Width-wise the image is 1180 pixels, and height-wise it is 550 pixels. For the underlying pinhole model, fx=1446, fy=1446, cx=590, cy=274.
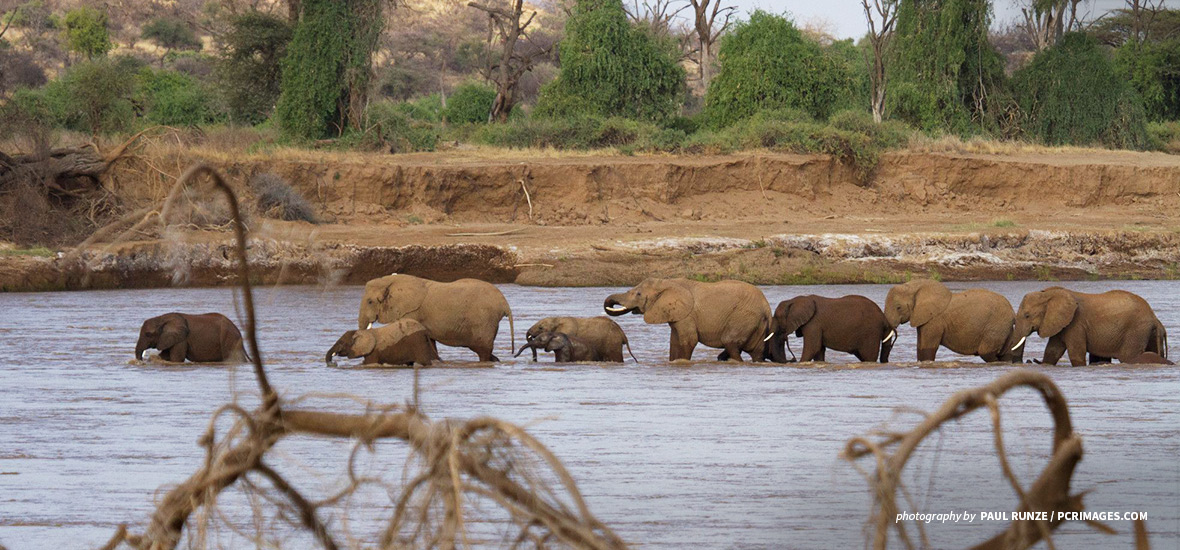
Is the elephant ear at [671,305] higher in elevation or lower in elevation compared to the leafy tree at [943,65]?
lower

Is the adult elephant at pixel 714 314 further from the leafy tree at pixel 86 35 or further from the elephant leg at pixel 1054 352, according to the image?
the leafy tree at pixel 86 35

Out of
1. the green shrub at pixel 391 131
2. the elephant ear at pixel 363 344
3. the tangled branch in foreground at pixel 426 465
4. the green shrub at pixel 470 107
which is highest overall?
the green shrub at pixel 470 107

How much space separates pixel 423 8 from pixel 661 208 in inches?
2318

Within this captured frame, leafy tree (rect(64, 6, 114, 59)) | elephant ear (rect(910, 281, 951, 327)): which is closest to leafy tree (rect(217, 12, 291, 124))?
leafy tree (rect(64, 6, 114, 59))

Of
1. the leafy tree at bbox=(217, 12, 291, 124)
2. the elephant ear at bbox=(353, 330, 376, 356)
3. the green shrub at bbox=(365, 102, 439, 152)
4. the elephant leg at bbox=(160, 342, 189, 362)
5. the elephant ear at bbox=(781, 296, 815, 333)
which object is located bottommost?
the elephant leg at bbox=(160, 342, 189, 362)

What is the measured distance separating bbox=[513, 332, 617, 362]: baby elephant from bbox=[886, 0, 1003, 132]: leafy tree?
27280mm

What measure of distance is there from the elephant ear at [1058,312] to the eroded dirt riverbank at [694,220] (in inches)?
451

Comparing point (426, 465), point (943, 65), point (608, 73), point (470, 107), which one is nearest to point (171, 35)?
Result: point (470, 107)

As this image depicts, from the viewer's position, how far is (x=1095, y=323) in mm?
14734

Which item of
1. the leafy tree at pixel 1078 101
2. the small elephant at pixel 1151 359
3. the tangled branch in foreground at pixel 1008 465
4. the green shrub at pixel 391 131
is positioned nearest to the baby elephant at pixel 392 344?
the small elephant at pixel 1151 359

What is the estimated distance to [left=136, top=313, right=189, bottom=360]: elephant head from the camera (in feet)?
49.0

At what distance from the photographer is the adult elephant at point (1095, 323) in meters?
14.6

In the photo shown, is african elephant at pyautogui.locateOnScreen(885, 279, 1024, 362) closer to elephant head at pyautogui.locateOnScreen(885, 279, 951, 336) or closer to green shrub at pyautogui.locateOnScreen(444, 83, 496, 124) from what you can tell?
elephant head at pyautogui.locateOnScreen(885, 279, 951, 336)

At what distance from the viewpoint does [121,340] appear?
18016 millimetres
